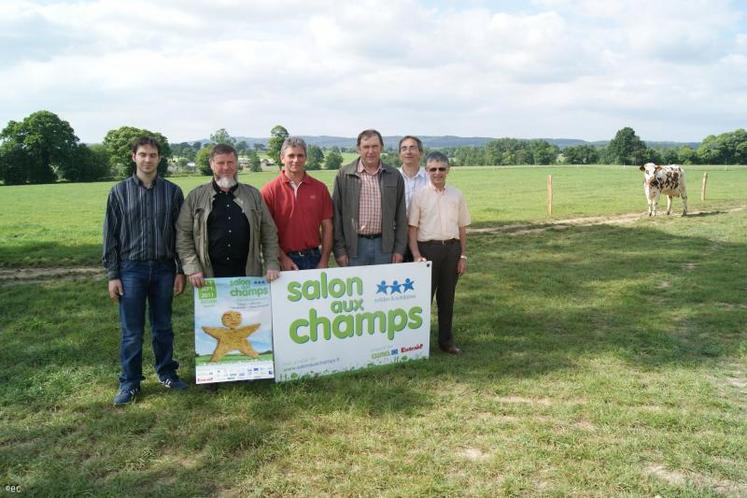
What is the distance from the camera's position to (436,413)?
4.35 meters

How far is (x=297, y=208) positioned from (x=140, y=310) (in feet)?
5.30

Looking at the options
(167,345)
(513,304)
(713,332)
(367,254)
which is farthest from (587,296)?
(167,345)

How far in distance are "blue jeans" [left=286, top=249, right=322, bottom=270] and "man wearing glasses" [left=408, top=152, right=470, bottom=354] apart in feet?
3.33

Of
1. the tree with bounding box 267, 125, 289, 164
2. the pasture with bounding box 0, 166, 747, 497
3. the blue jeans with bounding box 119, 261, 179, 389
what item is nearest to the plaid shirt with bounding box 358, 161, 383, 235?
the pasture with bounding box 0, 166, 747, 497

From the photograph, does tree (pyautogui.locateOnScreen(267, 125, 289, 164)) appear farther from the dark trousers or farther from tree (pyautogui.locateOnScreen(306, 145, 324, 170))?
the dark trousers

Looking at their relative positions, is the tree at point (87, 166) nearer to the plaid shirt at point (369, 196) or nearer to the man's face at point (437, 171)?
the plaid shirt at point (369, 196)

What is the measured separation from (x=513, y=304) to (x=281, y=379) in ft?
13.2

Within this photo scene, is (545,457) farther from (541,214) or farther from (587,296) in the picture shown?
(541,214)

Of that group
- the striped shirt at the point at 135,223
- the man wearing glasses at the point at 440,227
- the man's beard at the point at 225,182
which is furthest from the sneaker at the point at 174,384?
the man wearing glasses at the point at 440,227

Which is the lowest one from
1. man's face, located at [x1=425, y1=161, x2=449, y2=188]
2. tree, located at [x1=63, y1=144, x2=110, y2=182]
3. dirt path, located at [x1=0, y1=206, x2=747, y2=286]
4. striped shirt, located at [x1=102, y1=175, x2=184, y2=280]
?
dirt path, located at [x1=0, y1=206, x2=747, y2=286]

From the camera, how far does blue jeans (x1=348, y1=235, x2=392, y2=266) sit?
5.32 meters

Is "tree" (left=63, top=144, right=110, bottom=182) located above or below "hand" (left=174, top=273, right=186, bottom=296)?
above

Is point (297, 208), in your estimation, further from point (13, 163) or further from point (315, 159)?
point (315, 159)

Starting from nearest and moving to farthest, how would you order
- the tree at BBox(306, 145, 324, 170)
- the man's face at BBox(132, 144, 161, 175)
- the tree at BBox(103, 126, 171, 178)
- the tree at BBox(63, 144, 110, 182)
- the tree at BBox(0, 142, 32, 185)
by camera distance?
the man's face at BBox(132, 144, 161, 175), the tree at BBox(0, 142, 32, 185), the tree at BBox(63, 144, 110, 182), the tree at BBox(103, 126, 171, 178), the tree at BBox(306, 145, 324, 170)
